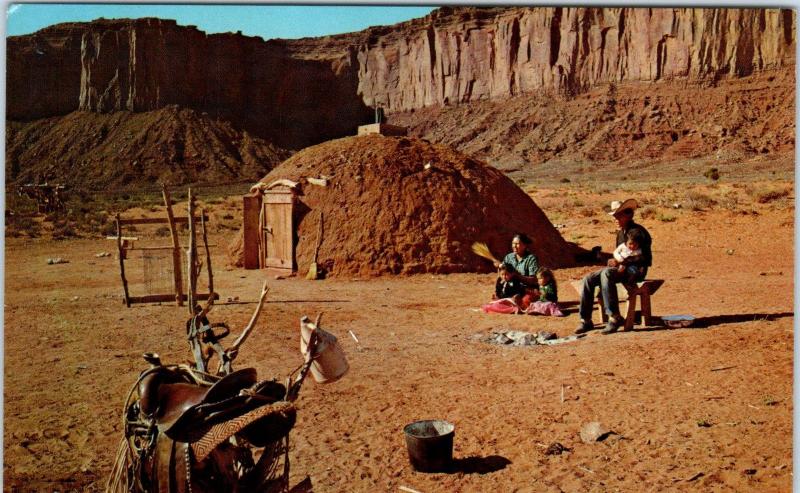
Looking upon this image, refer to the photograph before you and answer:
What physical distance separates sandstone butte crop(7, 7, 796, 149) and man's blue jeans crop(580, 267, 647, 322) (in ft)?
95.7

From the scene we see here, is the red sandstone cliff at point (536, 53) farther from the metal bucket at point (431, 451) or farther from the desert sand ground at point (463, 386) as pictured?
the metal bucket at point (431, 451)

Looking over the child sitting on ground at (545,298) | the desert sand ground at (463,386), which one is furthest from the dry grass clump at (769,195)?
the child sitting on ground at (545,298)

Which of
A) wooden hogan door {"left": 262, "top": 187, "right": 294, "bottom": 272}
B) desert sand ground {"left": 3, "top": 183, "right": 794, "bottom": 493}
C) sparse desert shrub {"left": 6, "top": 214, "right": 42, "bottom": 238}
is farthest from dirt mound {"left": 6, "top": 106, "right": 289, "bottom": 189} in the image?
desert sand ground {"left": 3, "top": 183, "right": 794, "bottom": 493}

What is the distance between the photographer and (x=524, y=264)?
8.57 metres

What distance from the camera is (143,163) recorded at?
4322 centimetres

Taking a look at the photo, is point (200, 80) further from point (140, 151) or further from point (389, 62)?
point (389, 62)

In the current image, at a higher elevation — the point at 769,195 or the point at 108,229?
the point at 769,195

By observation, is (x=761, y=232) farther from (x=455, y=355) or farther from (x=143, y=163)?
(x=143, y=163)

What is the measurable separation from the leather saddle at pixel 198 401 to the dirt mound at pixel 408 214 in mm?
8709

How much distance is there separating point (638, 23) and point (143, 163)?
41259mm

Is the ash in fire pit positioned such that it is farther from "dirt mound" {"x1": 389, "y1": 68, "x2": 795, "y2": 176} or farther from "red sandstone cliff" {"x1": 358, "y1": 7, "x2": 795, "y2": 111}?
"red sandstone cliff" {"x1": 358, "y1": 7, "x2": 795, "y2": 111}

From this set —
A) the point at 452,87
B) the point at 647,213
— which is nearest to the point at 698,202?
the point at 647,213

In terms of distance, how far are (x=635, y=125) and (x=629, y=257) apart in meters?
47.3

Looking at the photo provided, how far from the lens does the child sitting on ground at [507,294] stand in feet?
28.0
